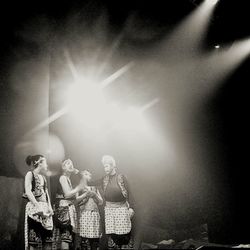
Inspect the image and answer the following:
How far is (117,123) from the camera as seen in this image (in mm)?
7562

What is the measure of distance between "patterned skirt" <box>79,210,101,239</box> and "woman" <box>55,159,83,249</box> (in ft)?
0.44

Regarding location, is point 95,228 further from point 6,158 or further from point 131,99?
point 131,99

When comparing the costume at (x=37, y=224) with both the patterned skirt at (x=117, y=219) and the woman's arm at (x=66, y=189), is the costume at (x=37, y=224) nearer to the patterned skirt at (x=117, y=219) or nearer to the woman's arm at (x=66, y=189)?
the woman's arm at (x=66, y=189)

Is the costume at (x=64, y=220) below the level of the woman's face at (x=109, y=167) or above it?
below

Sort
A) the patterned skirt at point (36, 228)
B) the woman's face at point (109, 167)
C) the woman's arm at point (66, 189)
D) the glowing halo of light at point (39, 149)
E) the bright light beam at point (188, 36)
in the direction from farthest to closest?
the bright light beam at point (188, 36), the glowing halo of light at point (39, 149), the woman's face at point (109, 167), the woman's arm at point (66, 189), the patterned skirt at point (36, 228)

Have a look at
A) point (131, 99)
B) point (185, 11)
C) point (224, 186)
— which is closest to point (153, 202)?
point (224, 186)

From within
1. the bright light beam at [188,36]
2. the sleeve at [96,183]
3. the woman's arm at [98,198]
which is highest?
the bright light beam at [188,36]

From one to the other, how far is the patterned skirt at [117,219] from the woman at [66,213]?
57 cm

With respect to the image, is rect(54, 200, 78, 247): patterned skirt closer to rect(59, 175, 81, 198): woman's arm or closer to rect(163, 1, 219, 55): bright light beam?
rect(59, 175, 81, 198): woman's arm

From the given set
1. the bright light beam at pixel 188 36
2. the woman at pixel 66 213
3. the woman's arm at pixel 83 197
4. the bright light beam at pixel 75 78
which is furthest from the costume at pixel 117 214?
the bright light beam at pixel 188 36

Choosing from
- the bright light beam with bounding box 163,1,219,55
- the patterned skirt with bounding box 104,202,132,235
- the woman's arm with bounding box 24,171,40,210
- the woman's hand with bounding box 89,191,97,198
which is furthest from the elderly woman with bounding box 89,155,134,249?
the bright light beam with bounding box 163,1,219,55

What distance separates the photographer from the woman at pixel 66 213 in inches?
208

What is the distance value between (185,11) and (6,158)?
5424 millimetres

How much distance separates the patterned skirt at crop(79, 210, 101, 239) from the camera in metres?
5.51
